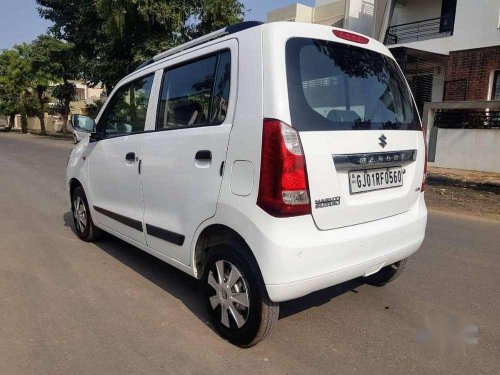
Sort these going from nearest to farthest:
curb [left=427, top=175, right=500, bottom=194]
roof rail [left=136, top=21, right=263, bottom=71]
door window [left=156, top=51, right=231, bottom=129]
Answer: roof rail [left=136, top=21, right=263, bottom=71] < door window [left=156, top=51, right=231, bottom=129] < curb [left=427, top=175, right=500, bottom=194]

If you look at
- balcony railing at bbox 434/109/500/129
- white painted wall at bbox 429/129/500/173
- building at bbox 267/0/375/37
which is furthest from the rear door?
building at bbox 267/0/375/37

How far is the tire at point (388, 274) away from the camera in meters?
3.75

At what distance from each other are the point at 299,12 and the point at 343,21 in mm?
3191

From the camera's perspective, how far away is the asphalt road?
2.72 meters

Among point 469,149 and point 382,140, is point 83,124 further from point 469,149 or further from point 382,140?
point 469,149

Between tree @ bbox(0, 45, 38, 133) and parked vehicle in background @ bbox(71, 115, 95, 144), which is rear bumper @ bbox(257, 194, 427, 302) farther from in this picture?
tree @ bbox(0, 45, 38, 133)

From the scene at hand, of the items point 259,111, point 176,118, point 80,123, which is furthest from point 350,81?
point 80,123

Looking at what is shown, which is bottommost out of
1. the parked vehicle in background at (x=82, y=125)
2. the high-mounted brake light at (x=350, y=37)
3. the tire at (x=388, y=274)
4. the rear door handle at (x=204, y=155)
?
the tire at (x=388, y=274)

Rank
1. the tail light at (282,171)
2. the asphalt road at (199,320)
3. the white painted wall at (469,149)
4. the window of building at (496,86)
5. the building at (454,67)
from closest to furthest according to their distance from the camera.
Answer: the tail light at (282,171) < the asphalt road at (199,320) < the white painted wall at (469,149) < the building at (454,67) < the window of building at (496,86)

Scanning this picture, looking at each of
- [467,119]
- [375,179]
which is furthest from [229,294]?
[467,119]

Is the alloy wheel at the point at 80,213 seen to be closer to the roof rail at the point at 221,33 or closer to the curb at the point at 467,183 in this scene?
the roof rail at the point at 221,33

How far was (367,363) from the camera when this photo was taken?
2707mm

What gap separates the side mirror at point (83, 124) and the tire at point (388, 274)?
327 cm

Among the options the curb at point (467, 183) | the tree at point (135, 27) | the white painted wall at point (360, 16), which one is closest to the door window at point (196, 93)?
the curb at point (467, 183)
